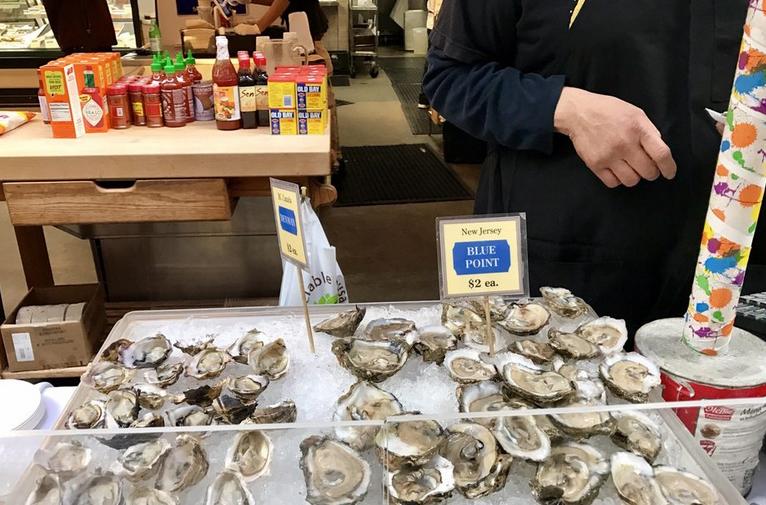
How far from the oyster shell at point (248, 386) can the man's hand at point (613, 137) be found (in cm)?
59

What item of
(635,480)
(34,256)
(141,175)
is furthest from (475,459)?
(34,256)

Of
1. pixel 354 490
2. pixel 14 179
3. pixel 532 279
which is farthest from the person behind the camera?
pixel 14 179

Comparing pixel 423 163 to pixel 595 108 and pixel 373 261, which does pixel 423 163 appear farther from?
pixel 595 108

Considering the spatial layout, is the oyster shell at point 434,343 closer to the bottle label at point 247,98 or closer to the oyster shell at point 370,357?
the oyster shell at point 370,357

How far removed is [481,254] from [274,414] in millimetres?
337

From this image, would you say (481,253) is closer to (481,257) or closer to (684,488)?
(481,257)

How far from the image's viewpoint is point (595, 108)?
936mm

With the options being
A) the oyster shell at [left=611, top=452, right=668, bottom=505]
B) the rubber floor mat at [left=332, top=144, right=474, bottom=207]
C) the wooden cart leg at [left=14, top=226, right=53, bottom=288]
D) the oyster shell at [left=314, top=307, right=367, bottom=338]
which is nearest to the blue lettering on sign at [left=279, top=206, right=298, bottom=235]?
the oyster shell at [left=314, top=307, right=367, bottom=338]

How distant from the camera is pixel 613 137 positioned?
0.93 metres

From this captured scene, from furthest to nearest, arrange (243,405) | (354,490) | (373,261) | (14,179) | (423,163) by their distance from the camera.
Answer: (423,163) → (373,261) → (14,179) → (243,405) → (354,490)

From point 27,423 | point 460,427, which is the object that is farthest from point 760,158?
point 27,423

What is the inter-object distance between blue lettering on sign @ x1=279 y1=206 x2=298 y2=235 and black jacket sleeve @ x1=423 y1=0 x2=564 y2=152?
15.0 inches

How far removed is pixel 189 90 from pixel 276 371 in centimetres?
144

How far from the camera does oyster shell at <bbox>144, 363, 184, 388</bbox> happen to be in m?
0.87
